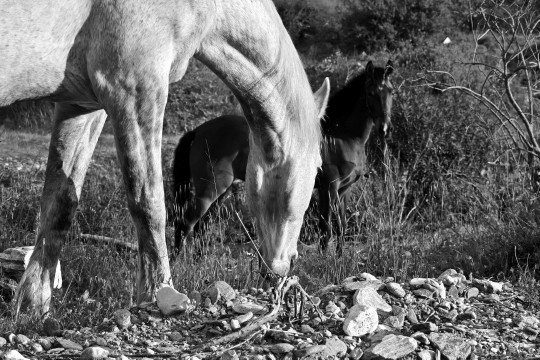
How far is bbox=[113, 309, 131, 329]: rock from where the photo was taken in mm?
3385

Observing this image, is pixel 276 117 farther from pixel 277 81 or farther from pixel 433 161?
pixel 433 161

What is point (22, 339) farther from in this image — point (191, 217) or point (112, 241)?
point (191, 217)

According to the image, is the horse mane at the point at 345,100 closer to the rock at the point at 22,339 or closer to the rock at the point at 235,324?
the rock at the point at 235,324

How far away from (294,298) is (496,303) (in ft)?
3.80

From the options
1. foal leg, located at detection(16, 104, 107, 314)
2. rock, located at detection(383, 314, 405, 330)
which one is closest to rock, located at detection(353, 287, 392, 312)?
rock, located at detection(383, 314, 405, 330)

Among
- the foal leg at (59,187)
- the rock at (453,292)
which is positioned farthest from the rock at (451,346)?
the foal leg at (59,187)

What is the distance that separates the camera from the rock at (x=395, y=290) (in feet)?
12.9

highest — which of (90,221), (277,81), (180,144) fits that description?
(277,81)

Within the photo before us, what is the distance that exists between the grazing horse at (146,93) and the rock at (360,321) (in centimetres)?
97

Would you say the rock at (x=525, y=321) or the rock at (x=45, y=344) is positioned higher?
the rock at (x=45, y=344)

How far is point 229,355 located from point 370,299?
93 cm

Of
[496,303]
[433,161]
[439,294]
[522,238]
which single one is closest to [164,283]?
[439,294]

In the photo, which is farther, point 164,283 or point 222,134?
point 222,134

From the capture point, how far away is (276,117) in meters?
4.50
